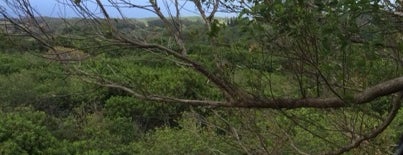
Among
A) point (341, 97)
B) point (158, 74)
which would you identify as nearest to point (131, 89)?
point (341, 97)

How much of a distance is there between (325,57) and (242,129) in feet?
4.38

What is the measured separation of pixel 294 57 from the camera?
2496 millimetres

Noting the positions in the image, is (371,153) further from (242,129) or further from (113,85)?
(113,85)

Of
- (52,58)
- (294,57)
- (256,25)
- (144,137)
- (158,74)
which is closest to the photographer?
(256,25)

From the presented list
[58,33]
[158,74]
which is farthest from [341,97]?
[158,74]

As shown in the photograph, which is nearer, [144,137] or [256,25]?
[256,25]

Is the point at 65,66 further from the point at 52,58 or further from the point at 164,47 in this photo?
the point at 164,47

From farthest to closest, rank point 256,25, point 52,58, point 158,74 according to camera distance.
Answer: point 158,74 → point 52,58 → point 256,25

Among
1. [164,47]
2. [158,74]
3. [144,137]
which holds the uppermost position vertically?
[164,47]

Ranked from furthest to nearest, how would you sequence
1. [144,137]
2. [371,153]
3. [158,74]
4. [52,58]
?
Result: [158,74] → [144,137] → [371,153] → [52,58]

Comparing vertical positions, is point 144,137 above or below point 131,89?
below

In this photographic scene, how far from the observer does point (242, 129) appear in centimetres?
361

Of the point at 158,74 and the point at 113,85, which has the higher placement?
the point at 113,85

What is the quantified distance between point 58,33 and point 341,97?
124 cm
